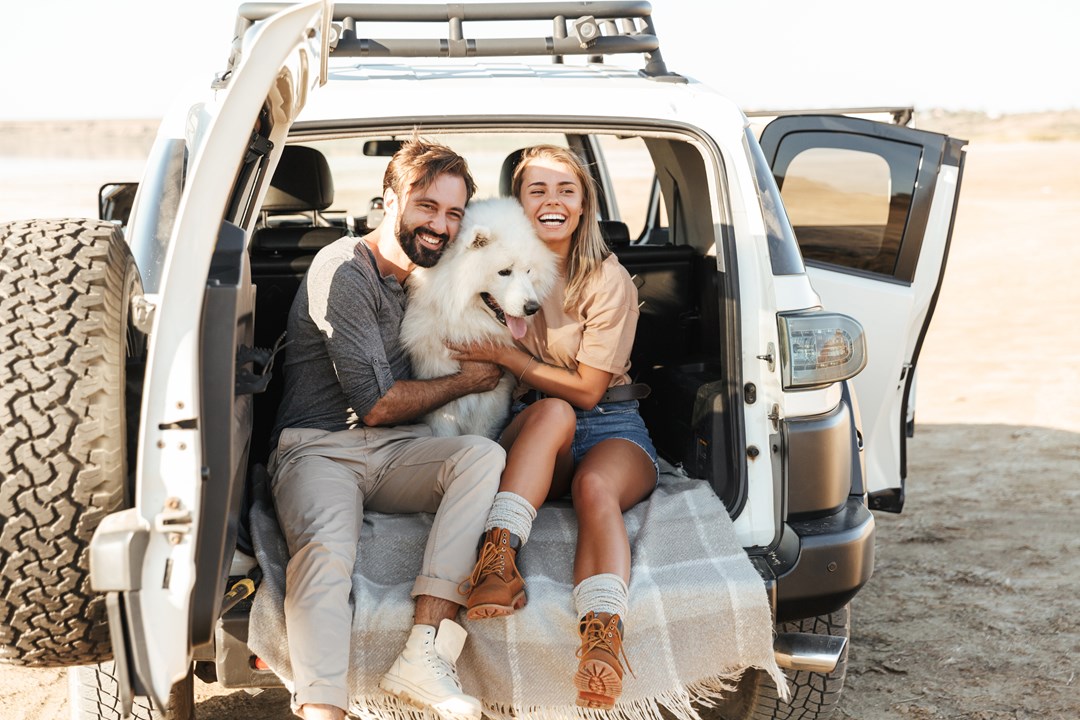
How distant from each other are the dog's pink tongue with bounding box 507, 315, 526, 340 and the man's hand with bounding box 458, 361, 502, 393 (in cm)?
13

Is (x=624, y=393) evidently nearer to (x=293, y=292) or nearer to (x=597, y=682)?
(x=597, y=682)

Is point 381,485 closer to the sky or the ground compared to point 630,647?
closer to the sky

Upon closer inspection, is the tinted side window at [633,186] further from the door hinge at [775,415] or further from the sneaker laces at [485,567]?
the sneaker laces at [485,567]

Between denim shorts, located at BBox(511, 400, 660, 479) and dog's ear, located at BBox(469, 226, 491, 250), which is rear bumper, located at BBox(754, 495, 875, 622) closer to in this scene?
denim shorts, located at BBox(511, 400, 660, 479)

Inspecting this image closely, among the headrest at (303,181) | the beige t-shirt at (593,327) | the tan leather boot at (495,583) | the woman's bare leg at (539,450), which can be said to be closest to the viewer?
the tan leather boot at (495,583)

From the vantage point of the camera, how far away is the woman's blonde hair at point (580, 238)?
11.3 ft

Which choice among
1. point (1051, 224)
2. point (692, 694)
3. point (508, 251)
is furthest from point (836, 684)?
point (1051, 224)

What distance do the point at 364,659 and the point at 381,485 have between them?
0.64 metres

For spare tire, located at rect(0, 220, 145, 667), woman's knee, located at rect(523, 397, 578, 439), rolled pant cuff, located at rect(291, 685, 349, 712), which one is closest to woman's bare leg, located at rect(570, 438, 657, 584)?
woman's knee, located at rect(523, 397, 578, 439)

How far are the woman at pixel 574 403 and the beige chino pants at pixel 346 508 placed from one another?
0.09 meters

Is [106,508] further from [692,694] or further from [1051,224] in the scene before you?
[1051,224]

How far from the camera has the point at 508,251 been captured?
11.1 ft

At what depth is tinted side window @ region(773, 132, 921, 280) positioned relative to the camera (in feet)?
13.3

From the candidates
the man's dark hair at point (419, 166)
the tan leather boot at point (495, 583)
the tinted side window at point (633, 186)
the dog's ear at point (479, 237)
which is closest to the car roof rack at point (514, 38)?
the man's dark hair at point (419, 166)
